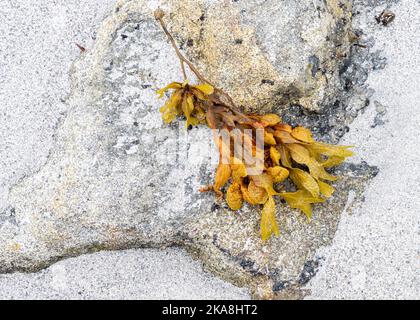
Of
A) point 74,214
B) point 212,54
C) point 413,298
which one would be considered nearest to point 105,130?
point 74,214

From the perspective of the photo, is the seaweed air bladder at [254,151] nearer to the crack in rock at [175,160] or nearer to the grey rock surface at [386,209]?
the crack in rock at [175,160]

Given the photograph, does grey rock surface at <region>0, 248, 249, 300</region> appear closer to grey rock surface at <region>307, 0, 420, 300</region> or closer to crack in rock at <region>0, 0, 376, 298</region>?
crack in rock at <region>0, 0, 376, 298</region>

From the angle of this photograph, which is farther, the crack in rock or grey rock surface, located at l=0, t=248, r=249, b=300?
grey rock surface, located at l=0, t=248, r=249, b=300

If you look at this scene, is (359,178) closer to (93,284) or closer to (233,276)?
(233,276)

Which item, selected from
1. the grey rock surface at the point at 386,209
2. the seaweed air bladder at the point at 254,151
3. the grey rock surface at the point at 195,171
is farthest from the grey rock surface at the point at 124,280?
the grey rock surface at the point at 386,209

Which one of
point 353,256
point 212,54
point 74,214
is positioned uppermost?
point 212,54

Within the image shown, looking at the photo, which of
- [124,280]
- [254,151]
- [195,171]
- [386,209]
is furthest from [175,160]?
[386,209]

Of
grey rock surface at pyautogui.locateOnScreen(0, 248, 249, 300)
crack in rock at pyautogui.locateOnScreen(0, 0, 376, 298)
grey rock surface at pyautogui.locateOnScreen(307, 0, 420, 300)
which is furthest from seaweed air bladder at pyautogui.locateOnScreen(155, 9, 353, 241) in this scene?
grey rock surface at pyautogui.locateOnScreen(0, 248, 249, 300)

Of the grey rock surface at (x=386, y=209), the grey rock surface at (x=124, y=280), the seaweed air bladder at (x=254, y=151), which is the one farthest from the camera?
the grey rock surface at (x=124, y=280)

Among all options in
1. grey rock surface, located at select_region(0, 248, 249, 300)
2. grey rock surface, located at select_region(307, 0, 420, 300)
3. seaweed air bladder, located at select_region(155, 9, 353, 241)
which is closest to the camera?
seaweed air bladder, located at select_region(155, 9, 353, 241)
